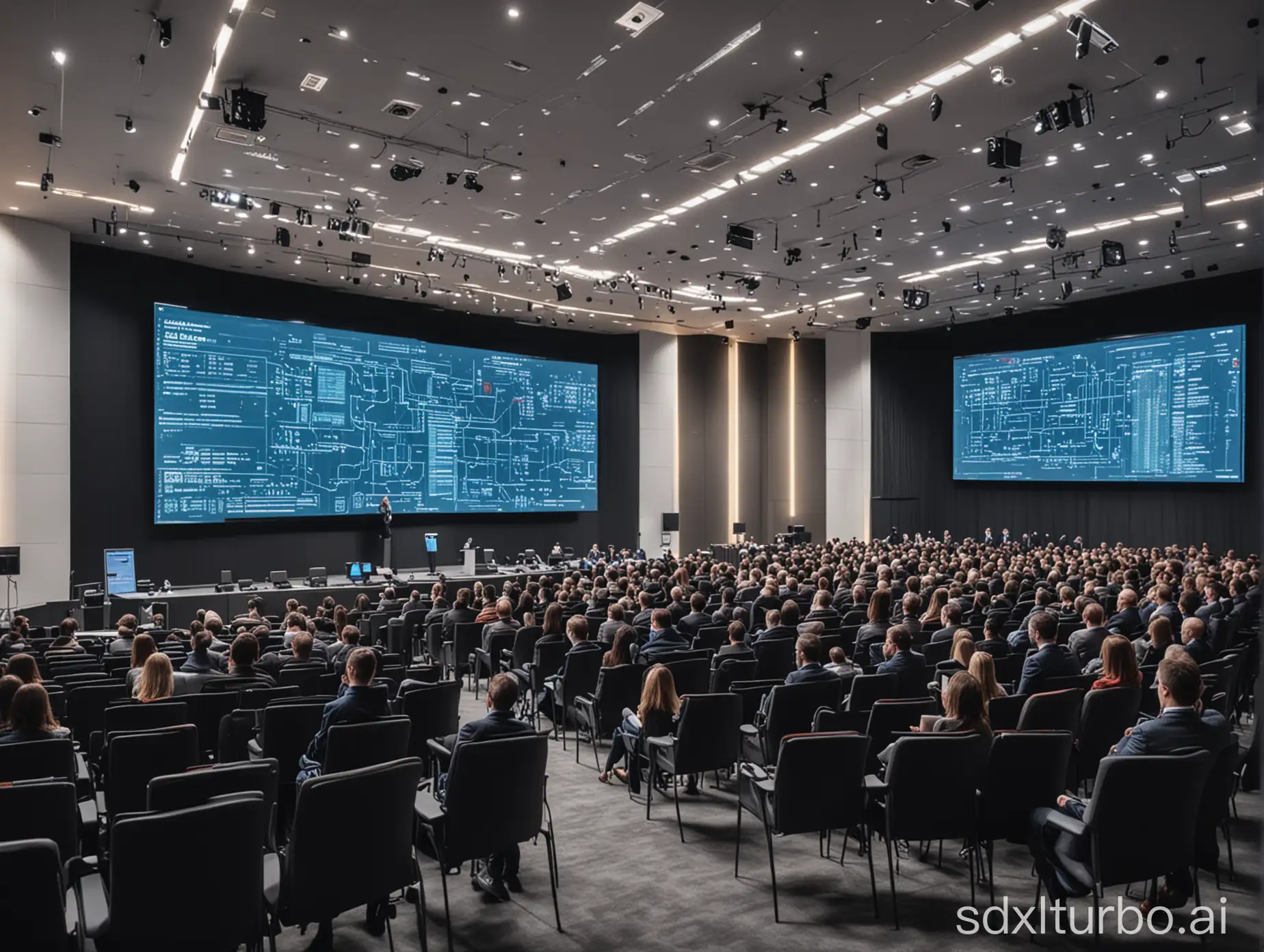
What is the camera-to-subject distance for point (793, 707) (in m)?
5.41

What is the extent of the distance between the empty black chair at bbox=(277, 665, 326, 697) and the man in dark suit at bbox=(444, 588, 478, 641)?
11.5ft

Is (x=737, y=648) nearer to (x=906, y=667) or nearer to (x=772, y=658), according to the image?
(x=772, y=658)

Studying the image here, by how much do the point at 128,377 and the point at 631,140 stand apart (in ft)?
37.2

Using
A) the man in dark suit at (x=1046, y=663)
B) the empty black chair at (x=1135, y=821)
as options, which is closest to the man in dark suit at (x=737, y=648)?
the man in dark suit at (x=1046, y=663)

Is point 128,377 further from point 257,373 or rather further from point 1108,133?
point 1108,133

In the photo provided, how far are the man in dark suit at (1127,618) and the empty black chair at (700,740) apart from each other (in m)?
4.71

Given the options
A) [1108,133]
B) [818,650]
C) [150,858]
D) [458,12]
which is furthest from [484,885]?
[1108,133]

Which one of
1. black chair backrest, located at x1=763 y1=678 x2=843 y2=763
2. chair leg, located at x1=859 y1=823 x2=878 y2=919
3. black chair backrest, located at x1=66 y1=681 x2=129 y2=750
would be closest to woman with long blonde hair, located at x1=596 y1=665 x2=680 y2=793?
black chair backrest, located at x1=763 y1=678 x2=843 y2=763

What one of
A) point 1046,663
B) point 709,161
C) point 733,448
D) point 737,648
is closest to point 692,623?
point 737,648

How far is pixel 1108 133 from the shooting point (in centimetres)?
1152

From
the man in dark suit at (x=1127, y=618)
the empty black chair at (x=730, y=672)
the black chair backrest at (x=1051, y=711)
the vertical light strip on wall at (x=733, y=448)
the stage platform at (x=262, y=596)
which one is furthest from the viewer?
the vertical light strip on wall at (x=733, y=448)

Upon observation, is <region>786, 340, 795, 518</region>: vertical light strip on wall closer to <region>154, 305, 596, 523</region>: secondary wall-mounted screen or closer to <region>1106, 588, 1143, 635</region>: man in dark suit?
<region>154, 305, 596, 523</region>: secondary wall-mounted screen

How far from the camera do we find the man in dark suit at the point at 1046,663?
578 centimetres

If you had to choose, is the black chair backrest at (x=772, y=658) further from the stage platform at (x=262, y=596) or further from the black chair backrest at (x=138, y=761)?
the stage platform at (x=262, y=596)
